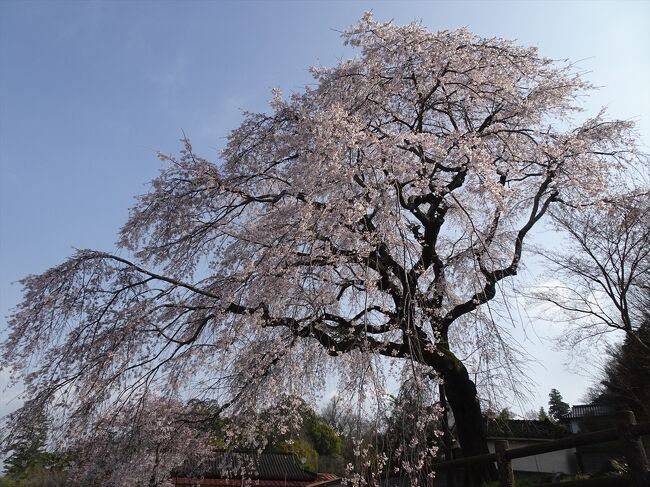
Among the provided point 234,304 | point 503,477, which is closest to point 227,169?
point 234,304

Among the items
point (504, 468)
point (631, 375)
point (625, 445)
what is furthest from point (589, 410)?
point (625, 445)

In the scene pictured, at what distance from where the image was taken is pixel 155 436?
7609 mm

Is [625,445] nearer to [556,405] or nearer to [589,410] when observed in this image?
[589,410]

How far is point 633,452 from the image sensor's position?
4105mm

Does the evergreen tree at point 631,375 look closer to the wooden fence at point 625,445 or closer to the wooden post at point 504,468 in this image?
the wooden post at point 504,468

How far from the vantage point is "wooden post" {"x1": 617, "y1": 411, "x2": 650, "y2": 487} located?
13.1ft

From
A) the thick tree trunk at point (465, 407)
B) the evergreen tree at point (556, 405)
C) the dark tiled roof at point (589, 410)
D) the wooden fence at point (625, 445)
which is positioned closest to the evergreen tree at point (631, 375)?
the dark tiled roof at point (589, 410)

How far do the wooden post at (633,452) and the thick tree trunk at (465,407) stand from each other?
10.3ft

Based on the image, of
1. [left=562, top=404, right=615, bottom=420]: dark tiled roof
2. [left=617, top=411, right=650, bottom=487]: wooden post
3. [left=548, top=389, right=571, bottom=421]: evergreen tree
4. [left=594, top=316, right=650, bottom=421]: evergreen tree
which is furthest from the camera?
[left=548, top=389, right=571, bottom=421]: evergreen tree

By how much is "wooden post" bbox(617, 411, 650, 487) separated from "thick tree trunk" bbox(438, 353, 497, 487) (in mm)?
3134

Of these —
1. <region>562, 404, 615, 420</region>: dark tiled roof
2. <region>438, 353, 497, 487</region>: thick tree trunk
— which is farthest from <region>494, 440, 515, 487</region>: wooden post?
<region>562, 404, 615, 420</region>: dark tiled roof

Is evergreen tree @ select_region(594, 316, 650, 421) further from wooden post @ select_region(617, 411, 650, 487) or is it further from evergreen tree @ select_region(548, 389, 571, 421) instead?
evergreen tree @ select_region(548, 389, 571, 421)

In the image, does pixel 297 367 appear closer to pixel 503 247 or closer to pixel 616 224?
pixel 503 247

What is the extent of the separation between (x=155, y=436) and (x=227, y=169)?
4424 mm
